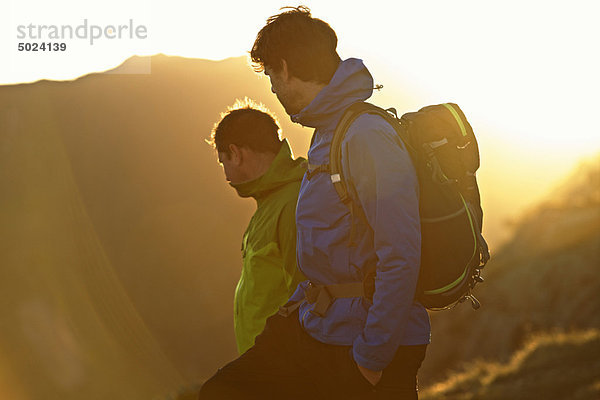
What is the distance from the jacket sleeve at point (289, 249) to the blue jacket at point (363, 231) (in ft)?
2.65

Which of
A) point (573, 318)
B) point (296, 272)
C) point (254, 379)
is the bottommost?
point (573, 318)

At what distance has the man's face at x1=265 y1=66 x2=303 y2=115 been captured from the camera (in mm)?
2996

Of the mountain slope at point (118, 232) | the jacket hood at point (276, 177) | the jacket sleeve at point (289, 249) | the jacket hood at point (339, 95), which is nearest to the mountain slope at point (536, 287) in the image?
the jacket hood at point (276, 177)

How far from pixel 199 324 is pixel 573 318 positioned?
265ft

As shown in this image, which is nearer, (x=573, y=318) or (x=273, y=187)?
(x=273, y=187)

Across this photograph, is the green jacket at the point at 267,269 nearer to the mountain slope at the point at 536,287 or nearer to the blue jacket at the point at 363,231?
the blue jacket at the point at 363,231

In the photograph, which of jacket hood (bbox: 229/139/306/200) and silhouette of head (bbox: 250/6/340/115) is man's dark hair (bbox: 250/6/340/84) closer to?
silhouette of head (bbox: 250/6/340/115)

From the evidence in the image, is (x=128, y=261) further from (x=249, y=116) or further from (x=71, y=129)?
(x=249, y=116)

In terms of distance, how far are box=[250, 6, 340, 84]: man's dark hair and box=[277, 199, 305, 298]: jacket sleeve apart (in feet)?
3.83

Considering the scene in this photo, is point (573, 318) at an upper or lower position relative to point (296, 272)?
lower

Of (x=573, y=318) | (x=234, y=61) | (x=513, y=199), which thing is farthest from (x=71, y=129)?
(x=573, y=318)

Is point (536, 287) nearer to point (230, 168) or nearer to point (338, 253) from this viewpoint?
point (230, 168)

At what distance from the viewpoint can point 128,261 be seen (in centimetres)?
11038

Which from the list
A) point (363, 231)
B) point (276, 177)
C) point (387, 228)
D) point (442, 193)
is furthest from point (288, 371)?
point (276, 177)
